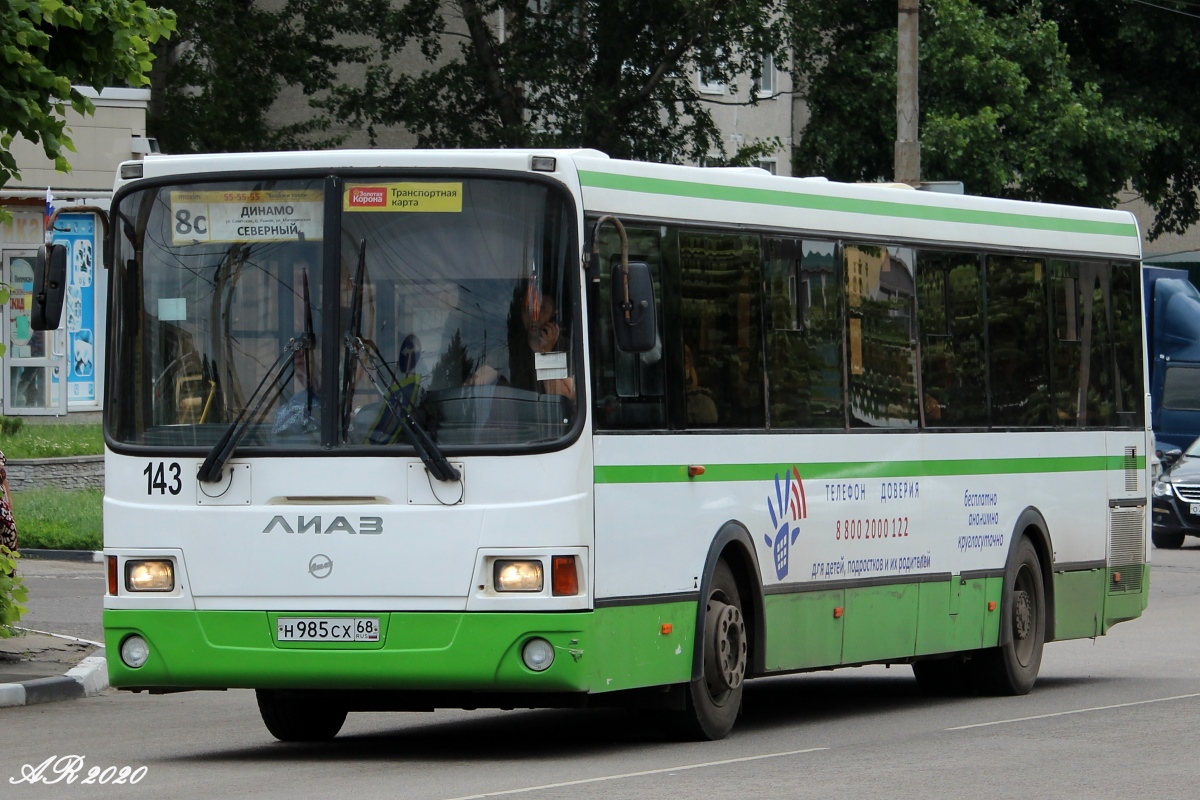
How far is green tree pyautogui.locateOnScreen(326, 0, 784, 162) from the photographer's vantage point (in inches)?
1553

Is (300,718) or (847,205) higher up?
(847,205)

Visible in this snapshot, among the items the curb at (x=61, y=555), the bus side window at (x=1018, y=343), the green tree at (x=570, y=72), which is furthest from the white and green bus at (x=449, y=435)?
the green tree at (x=570, y=72)

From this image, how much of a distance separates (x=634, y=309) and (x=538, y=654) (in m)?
1.56

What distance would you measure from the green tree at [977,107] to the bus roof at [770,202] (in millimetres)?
24165

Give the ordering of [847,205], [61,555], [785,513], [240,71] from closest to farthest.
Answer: [785,513]
[847,205]
[61,555]
[240,71]

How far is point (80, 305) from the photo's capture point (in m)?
35.2

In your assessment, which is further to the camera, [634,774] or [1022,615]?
[1022,615]

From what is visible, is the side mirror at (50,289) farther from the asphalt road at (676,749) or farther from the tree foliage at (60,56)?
the tree foliage at (60,56)

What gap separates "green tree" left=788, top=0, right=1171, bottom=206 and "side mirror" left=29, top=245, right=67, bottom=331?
3010 centimetres

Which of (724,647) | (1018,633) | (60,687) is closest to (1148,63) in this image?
(1018,633)

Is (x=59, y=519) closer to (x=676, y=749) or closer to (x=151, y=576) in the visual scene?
(x=151, y=576)

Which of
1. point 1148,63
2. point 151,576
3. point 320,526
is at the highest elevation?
point 1148,63

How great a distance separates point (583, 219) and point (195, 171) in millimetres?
1845

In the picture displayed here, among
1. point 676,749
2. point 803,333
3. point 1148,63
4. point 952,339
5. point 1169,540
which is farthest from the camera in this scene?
point 1148,63
